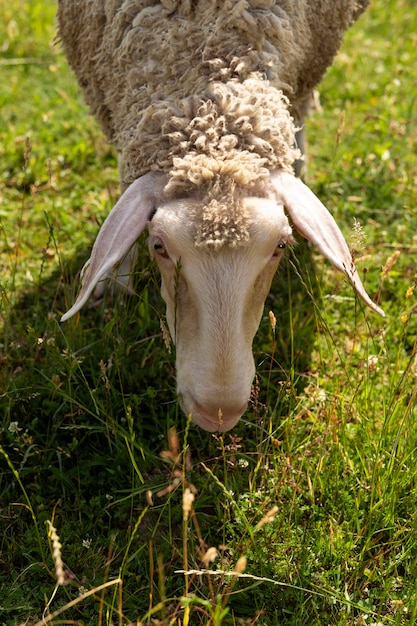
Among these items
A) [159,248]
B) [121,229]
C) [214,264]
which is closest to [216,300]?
[214,264]

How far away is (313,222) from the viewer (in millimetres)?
2996

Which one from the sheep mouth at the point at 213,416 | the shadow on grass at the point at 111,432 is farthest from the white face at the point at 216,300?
the shadow on grass at the point at 111,432

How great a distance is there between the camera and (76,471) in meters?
3.25

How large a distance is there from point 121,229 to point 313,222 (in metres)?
0.79

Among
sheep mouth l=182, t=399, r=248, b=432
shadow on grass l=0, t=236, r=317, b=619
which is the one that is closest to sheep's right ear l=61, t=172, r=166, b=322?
shadow on grass l=0, t=236, r=317, b=619

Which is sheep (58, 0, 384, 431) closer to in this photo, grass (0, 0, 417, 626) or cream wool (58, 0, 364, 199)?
cream wool (58, 0, 364, 199)

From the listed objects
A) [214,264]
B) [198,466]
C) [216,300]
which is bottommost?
[198,466]

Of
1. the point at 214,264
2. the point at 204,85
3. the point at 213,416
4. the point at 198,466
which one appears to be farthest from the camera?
the point at 198,466

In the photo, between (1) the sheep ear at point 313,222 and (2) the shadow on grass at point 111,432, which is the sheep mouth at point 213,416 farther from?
(1) the sheep ear at point 313,222

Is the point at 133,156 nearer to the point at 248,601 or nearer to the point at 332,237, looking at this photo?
the point at 332,237

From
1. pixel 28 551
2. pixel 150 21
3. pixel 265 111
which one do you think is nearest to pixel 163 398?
pixel 28 551

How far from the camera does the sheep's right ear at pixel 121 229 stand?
289 centimetres

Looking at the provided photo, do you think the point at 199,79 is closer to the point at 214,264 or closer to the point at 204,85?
the point at 204,85

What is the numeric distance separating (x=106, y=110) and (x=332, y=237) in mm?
1591
